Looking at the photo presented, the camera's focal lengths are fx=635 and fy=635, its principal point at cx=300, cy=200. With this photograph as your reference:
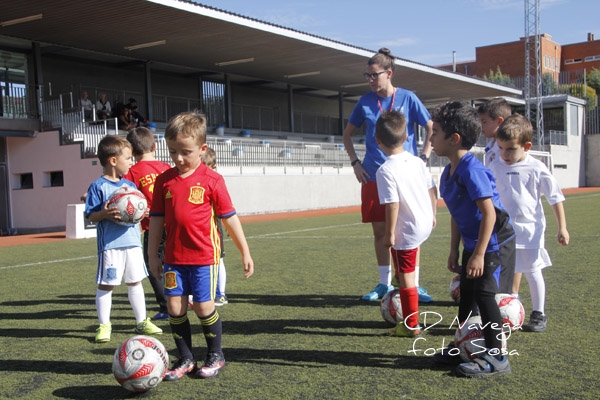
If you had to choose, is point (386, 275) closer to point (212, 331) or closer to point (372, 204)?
point (372, 204)

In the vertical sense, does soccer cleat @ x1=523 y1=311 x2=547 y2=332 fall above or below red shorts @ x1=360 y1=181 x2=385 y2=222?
below

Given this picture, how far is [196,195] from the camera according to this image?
3953mm

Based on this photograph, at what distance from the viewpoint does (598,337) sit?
4488 mm

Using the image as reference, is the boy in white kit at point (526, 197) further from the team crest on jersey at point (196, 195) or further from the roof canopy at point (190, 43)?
the roof canopy at point (190, 43)

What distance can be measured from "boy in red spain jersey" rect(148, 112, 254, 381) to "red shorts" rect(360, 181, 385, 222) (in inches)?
96.9

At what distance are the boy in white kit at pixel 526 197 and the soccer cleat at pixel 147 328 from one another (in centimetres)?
294

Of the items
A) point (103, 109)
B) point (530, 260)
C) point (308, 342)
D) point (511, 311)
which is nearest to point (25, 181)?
point (103, 109)

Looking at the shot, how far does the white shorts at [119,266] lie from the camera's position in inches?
198

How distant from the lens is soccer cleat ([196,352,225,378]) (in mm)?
3938

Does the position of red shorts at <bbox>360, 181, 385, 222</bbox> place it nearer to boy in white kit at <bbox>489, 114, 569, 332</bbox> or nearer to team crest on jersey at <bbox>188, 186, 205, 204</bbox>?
boy in white kit at <bbox>489, 114, 569, 332</bbox>

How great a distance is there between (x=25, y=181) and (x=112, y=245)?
1962 centimetres

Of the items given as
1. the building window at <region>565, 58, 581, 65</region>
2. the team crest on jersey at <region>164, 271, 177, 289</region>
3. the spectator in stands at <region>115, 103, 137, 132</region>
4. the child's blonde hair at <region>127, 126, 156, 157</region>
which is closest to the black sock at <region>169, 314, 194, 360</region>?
the team crest on jersey at <region>164, 271, 177, 289</region>

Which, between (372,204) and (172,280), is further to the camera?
(372,204)

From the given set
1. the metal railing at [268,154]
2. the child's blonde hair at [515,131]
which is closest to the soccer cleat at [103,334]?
the child's blonde hair at [515,131]
